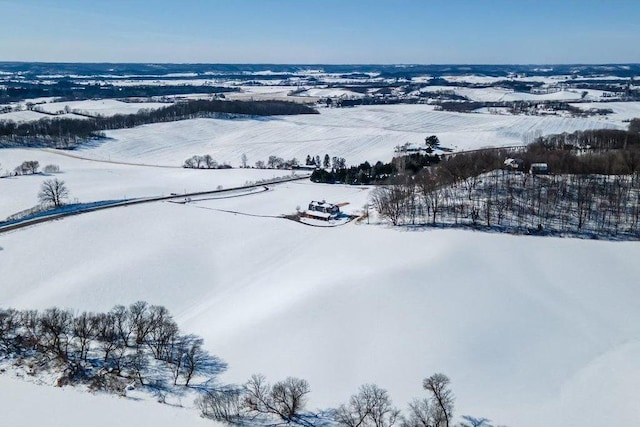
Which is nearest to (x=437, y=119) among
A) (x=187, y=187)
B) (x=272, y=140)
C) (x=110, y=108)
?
(x=272, y=140)

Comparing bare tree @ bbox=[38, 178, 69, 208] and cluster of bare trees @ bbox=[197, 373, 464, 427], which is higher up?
bare tree @ bbox=[38, 178, 69, 208]

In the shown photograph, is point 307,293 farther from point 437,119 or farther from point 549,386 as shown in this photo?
point 437,119

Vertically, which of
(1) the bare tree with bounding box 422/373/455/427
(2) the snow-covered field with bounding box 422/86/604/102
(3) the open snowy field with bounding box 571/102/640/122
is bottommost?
(1) the bare tree with bounding box 422/373/455/427

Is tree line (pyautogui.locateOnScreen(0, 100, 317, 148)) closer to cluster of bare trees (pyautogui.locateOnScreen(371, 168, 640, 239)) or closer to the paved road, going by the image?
the paved road

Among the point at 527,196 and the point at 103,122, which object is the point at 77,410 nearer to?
the point at 527,196

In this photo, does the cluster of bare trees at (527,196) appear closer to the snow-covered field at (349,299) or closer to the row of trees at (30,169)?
the snow-covered field at (349,299)

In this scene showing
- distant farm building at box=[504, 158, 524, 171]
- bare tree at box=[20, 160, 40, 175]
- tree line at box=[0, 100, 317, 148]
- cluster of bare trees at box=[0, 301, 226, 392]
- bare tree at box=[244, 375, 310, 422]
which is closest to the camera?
bare tree at box=[244, 375, 310, 422]

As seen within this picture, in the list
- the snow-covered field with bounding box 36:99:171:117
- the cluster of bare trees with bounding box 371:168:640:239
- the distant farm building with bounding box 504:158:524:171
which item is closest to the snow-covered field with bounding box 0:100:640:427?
the cluster of bare trees with bounding box 371:168:640:239
